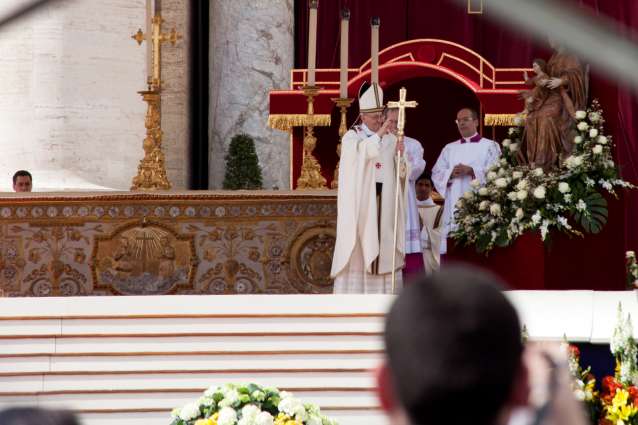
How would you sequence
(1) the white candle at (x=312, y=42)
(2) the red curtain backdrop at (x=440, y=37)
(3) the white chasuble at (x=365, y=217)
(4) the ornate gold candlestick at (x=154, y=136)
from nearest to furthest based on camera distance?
(3) the white chasuble at (x=365, y=217) < (1) the white candle at (x=312, y=42) < (4) the ornate gold candlestick at (x=154, y=136) < (2) the red curtain backdrop at (x=440, y=37)

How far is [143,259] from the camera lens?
10180 mm

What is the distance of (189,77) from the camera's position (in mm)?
14016

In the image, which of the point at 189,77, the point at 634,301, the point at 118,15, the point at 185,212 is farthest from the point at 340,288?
the point at 189,77

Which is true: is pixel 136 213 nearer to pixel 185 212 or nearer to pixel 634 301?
pixel 185 212

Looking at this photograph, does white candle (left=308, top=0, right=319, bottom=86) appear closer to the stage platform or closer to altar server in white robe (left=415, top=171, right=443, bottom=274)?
altar server in white robe (left=415, top=171, right=443, bottom=274)

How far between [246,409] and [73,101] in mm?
7071

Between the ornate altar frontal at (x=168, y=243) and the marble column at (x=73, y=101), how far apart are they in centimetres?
136

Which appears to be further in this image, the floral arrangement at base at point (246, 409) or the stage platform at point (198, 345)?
the stage platform at point (198, 345)

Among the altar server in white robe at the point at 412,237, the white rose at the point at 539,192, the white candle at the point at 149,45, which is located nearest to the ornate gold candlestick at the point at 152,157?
the white candle at the point at 149,45

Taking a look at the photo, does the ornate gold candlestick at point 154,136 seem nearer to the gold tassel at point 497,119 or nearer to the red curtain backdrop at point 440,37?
the red curtain backdrop at point 440,37

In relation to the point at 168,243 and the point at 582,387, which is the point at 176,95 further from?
the point at 582,387

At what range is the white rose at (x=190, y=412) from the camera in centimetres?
515

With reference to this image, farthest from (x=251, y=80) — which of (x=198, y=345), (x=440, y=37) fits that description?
(x=198, y=345)

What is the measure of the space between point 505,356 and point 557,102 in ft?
27.5
